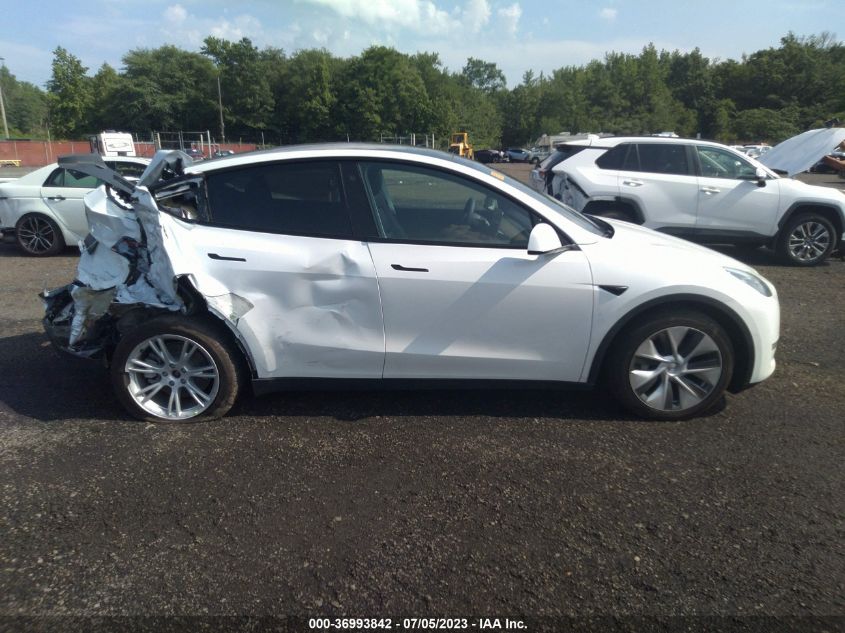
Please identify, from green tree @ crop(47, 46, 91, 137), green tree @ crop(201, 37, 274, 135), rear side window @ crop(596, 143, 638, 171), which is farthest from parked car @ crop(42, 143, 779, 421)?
green tree @ crop(47, 46, 91, 137)

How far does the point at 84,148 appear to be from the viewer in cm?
5125

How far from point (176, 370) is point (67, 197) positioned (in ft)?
22.1

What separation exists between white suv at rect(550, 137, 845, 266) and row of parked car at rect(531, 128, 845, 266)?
0.01m

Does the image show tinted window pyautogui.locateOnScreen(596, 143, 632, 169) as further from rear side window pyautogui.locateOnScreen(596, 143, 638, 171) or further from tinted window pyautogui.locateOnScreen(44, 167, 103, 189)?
tinted window pyautogui.locateOnScreen(44, 167, 103, 189)

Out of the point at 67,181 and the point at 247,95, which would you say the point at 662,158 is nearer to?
the point at 67,181

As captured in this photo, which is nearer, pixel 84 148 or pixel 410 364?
pixel 410 364

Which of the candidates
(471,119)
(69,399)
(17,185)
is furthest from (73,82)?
(69,399)

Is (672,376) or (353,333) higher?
(353,333)

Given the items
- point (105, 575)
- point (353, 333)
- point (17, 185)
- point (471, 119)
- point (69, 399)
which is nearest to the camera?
point (105, 575)

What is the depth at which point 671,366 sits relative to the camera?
3906mm

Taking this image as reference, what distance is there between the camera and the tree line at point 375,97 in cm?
6700

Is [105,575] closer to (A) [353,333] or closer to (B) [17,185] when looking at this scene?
(A) [353,333]

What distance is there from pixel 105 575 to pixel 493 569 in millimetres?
1654

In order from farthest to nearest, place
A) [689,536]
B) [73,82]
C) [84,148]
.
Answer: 1. [73,82]
2. [84,148]
3. [689,536]
